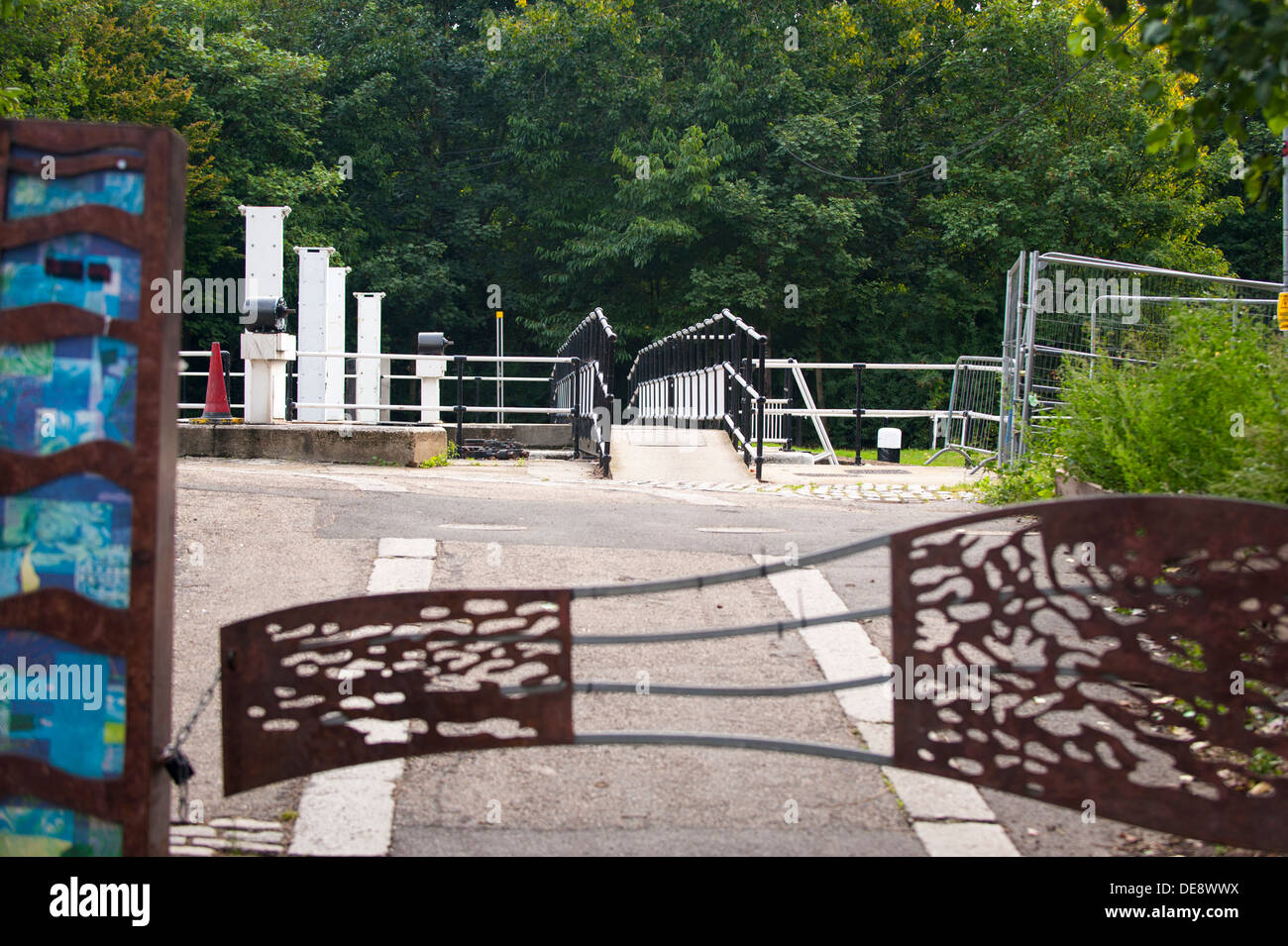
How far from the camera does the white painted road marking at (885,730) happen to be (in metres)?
3.48

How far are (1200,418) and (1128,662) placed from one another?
3471 millimetres

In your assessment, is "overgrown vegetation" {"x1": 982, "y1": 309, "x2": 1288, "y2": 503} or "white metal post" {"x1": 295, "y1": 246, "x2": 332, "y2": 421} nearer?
"overgrown vegetation" {"x1": 982, "y1": 309, "x2": 1288, "y2": 503}

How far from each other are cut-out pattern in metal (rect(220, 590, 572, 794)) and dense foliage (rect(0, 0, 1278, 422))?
28063 millimetres

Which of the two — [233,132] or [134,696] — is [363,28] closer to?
[233,132]

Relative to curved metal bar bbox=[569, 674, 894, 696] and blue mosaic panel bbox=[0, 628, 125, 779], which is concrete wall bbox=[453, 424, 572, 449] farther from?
blue mosaic panel bbox=[0, 628, 125, 779]

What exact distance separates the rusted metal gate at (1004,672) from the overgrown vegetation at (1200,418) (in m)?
2.05

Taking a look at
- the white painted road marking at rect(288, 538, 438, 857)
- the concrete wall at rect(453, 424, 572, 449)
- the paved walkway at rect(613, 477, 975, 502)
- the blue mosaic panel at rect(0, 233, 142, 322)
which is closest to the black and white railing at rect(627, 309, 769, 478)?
the paved walkway at rect(613, 477, 975, 502)

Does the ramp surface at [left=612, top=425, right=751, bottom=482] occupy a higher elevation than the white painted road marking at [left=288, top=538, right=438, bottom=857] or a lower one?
higher

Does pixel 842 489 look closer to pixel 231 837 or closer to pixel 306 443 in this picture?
pixel 306 443

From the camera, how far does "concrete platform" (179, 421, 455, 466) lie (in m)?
12.5

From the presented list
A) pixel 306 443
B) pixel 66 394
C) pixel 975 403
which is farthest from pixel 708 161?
pixel 66 394

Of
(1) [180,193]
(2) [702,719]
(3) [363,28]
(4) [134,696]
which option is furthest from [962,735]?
(3) [363,28]

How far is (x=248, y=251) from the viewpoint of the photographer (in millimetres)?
15023

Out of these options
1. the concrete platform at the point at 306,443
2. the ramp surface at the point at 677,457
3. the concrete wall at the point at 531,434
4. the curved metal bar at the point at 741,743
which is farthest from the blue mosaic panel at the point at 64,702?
the concrete wall at the point at 531,434
